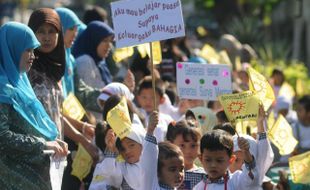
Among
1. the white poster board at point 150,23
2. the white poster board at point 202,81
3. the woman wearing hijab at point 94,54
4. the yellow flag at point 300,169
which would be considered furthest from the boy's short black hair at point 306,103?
the yellow flag at point 300,169

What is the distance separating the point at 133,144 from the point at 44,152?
4.30 feet

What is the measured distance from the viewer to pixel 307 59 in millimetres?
26375

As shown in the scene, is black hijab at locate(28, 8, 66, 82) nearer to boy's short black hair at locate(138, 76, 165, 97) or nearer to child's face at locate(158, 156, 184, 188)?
child's face at locate(158, 156, 184, 188)

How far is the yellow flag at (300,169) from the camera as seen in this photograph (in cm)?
770

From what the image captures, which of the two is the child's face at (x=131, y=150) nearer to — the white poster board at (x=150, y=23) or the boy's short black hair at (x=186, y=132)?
the boy's short black hair at (x=186, y=132)

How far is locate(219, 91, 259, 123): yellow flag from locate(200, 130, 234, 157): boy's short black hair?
1.33 ft

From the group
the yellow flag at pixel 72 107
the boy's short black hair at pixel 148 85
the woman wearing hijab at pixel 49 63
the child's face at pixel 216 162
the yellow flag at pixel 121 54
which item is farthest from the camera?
the yellow flag at pixel 121 54

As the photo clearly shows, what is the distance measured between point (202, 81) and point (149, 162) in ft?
10.3

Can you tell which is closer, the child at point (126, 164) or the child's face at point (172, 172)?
the child's face at point (172, 172)

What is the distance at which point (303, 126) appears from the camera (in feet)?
36.7

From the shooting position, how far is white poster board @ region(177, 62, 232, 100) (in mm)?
10227

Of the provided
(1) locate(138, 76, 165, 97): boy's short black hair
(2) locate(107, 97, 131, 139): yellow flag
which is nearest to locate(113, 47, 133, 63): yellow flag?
(1) locate(138, 76, 165, 97): boy's short black hair

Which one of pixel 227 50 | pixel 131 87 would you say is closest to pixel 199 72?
pixel 131 87

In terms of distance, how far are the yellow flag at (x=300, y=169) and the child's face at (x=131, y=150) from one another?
1159mm
